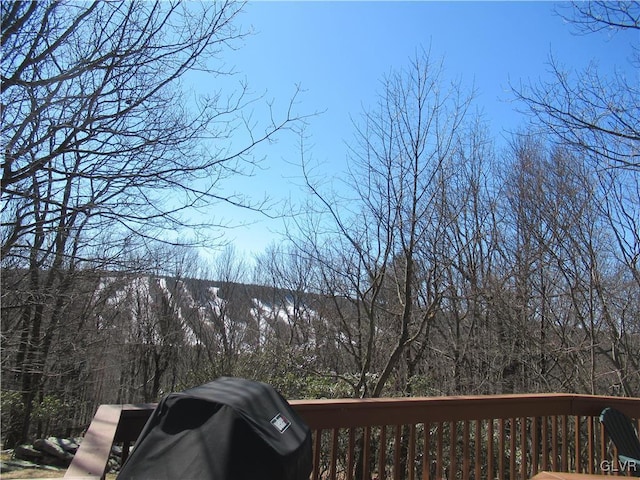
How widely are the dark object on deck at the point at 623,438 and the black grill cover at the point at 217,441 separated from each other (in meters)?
2.28

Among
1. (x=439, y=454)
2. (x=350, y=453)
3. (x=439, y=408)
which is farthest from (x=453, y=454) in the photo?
(x=350, y=453)

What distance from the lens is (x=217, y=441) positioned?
1.28m

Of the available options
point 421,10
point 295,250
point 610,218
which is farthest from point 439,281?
point 421,10

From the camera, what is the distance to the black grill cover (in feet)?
3.99

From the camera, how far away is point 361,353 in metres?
6.98

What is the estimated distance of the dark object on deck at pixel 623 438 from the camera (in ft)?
9.28

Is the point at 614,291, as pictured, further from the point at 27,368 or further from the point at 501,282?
the point at 27,368

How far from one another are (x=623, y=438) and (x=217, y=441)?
9.08 feet

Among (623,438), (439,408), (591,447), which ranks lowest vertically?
(591,447)

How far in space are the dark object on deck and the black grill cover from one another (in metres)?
2.28

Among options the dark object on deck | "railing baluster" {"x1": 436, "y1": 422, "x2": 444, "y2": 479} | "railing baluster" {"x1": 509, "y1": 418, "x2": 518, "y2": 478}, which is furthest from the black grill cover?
the dark object on deck

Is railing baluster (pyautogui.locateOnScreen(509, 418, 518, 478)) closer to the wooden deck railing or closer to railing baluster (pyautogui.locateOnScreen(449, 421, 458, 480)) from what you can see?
the wooden deck railing

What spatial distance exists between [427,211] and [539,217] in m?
2.91

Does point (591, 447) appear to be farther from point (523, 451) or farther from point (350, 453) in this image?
point (350, 453)
